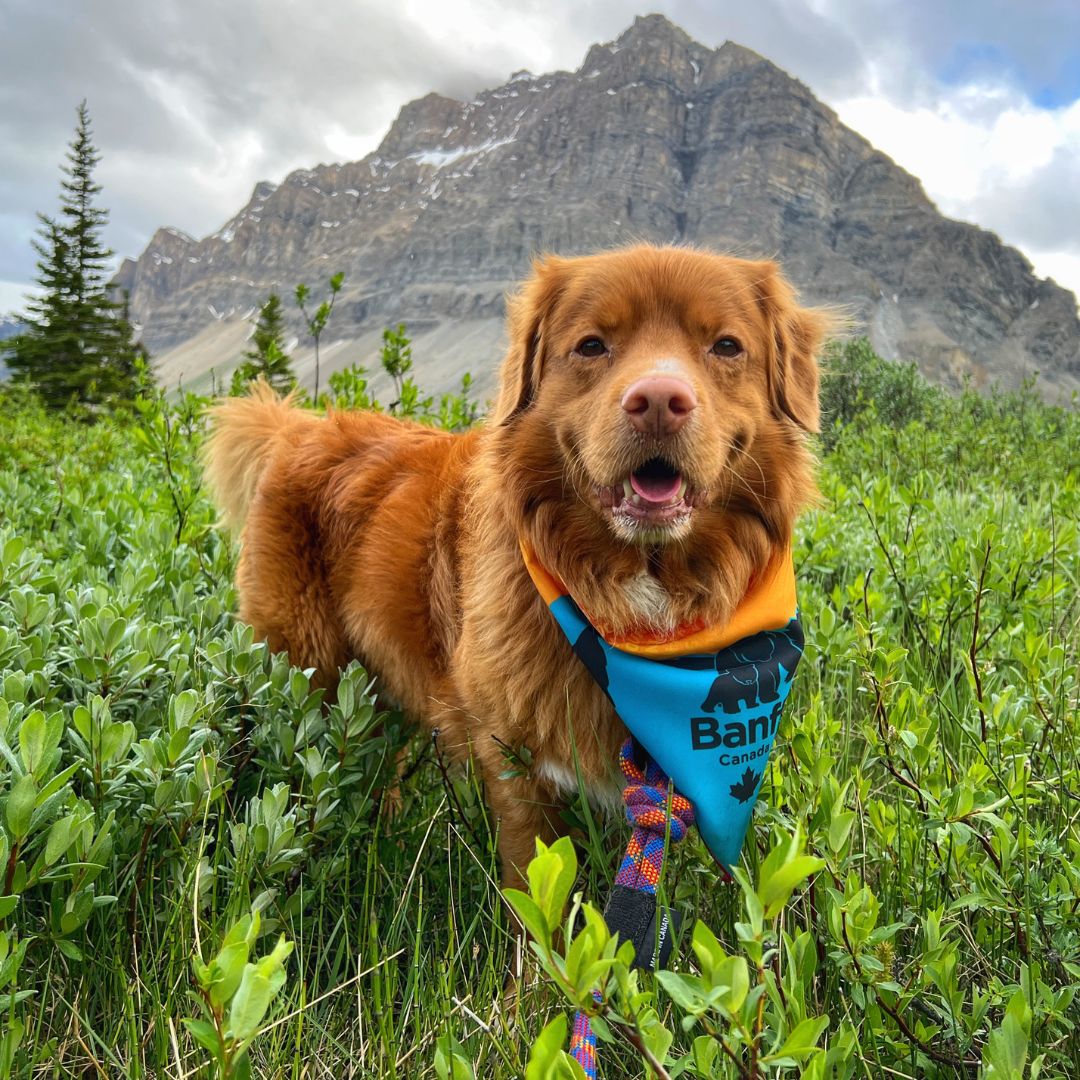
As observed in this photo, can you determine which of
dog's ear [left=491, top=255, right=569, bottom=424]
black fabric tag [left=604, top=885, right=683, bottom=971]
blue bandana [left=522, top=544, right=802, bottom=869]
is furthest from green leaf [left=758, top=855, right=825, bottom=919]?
dog's ear [left=491, top=255, right=569, bottom=424]

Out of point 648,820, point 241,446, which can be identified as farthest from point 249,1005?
point 241,446

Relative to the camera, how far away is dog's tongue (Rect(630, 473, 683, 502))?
2010mm

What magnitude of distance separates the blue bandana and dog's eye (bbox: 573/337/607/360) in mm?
693

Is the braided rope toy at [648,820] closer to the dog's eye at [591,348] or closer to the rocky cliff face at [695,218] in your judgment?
the dog's eye at [591,348]

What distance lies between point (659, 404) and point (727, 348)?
54 cm

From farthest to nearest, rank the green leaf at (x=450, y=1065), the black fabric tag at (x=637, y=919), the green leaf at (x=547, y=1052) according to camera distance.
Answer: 1. the black fabric tag at (x=637, y=919)
2. the green leaf at (x=450, y=1065)
3. the green leaf at (x=547, y=1052)

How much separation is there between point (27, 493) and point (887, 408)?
11.3m

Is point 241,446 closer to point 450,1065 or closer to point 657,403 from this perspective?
point 657,403

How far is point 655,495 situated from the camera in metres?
2.01

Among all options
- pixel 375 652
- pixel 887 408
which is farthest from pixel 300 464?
pixel 887 408

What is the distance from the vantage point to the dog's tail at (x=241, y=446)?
3.62 m

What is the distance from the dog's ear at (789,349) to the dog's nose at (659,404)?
664mm

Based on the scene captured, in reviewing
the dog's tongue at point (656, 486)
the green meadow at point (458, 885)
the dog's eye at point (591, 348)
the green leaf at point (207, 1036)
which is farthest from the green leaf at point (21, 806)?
the dog's eye at point (591, 348)

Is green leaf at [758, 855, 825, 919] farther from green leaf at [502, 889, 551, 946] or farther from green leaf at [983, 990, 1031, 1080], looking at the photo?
green leaf at [983, 990, 1031, 1080]
